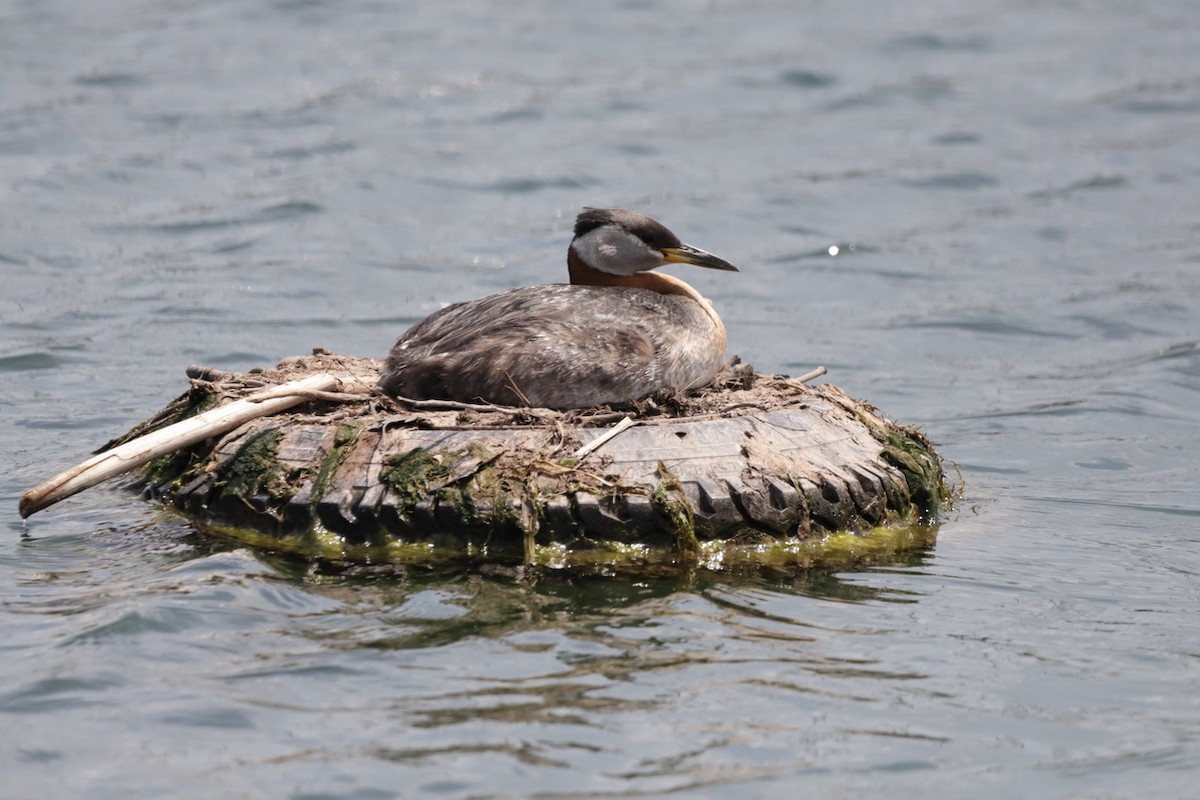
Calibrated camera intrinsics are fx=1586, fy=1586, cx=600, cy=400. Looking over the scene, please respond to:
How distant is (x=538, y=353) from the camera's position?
898cm

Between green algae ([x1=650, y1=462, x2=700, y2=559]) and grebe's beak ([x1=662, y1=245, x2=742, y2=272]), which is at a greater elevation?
grebe's beak ([x1=662, y1=245, x2=742, y2=272])

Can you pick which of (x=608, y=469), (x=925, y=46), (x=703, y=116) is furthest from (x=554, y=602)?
(x=925, y=46)

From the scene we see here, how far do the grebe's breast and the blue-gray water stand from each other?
131 cm

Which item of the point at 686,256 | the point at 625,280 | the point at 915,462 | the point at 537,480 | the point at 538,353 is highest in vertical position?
the point at 686,256

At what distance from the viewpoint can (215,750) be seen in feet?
21.8

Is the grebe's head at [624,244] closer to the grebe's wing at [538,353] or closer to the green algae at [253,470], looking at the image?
the grebe's wing at [538,353]

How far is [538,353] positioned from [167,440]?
215cm

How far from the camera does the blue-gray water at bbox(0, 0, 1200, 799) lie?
6.84 m

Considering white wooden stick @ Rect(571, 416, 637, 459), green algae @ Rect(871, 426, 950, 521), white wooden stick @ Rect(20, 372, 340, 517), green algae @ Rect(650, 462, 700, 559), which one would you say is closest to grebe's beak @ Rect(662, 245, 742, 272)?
green algae @ Rect(871, 426, 950, 521)

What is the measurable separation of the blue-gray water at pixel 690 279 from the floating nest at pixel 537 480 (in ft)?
0.97

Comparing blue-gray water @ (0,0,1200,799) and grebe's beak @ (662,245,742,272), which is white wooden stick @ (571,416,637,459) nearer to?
blue-gray water @ (0,0,1200,799)

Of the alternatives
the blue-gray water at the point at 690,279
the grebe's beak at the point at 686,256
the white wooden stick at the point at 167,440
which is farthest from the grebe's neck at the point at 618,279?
the blue-gray water at the point at 690,279

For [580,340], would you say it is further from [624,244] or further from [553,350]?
[624,244]

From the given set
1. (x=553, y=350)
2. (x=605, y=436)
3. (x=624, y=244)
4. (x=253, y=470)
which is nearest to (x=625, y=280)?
(x=624, y=244)
